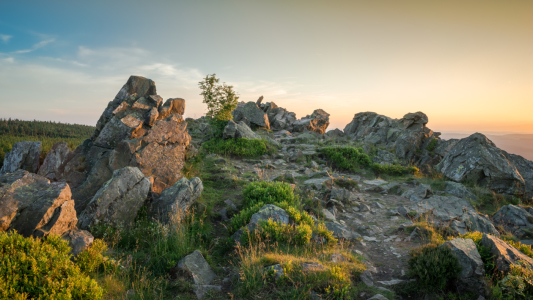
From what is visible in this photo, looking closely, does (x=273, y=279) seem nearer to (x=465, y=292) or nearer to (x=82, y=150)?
(x=465, y=292)

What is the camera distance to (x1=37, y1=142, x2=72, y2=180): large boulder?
30.3ft

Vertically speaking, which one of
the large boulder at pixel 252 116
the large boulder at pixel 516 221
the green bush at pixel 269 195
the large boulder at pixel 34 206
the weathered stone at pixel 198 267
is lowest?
the large boulder at pixel 516 221

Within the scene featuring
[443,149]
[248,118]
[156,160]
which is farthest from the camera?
[248,118]

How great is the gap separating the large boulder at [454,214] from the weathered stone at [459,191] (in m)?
1.42

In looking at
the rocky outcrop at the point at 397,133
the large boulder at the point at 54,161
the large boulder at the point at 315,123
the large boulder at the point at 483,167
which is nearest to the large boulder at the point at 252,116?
the large boulder at the point at 315,123

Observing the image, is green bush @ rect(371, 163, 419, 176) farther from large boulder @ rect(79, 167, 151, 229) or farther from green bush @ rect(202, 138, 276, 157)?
large boulder @ rect(79, 167, 151, 229)

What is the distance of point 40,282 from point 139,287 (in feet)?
5.28

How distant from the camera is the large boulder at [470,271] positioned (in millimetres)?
5251

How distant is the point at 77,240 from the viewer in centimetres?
589

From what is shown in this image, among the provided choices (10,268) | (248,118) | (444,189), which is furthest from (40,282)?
(248,118)

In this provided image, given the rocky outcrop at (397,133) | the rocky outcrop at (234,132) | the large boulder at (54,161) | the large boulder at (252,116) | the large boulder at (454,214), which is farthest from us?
the large boulder at (252,116)

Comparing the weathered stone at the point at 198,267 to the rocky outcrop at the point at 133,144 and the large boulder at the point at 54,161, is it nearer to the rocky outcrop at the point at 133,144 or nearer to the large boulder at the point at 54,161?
the rocky outcrop at the point at 133,144

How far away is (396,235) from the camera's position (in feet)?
28.5

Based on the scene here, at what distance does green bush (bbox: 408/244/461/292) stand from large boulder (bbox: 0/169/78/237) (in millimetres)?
8061
